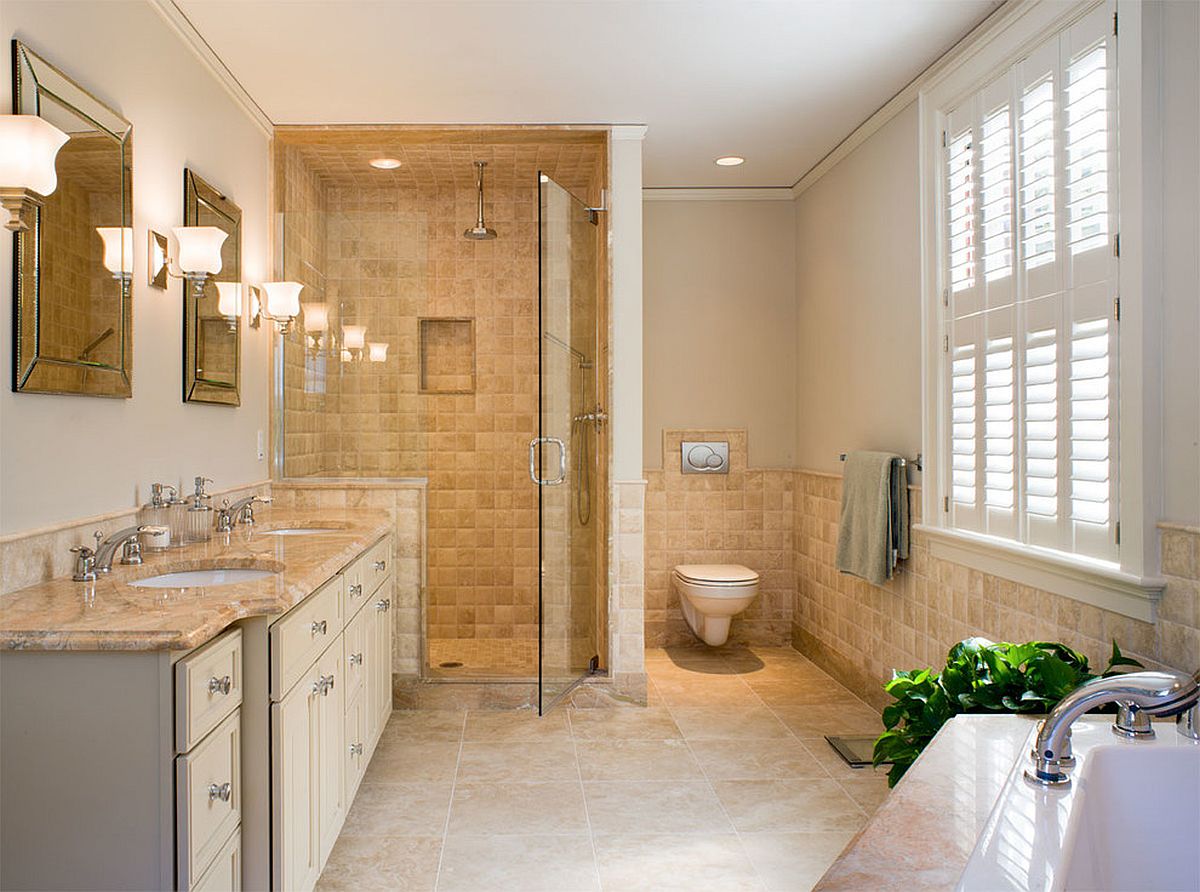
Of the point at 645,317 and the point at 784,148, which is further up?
the point at 784,148

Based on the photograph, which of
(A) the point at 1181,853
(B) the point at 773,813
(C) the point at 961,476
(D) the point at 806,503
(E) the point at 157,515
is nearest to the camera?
(A) the point at 1181,853

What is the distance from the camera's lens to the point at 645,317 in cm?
505

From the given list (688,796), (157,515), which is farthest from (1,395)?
(688,796)

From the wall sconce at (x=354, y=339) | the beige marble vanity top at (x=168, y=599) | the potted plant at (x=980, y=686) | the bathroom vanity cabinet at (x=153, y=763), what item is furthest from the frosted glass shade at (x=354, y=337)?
the potted plant at (x=980, y=686)

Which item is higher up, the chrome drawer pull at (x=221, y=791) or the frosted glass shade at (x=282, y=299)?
the frosted glass shade at (x=282, y=299)

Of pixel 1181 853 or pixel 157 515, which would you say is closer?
pixel 1181 853

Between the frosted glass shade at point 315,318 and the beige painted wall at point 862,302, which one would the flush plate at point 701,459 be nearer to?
the beige painted wall at point 862,302

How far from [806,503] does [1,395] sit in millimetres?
3801

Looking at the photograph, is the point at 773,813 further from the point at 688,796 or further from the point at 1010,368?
the point at 1010,368

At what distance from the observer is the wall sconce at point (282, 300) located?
3635mm

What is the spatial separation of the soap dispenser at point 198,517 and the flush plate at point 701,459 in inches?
110

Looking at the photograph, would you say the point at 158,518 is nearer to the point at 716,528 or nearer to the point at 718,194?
the point at 716,528

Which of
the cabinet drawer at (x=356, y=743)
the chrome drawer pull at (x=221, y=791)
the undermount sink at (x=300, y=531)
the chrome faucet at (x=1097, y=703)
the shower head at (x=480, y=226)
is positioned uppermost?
the shower head at (x=480, y=226)

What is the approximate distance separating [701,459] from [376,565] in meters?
2.30
